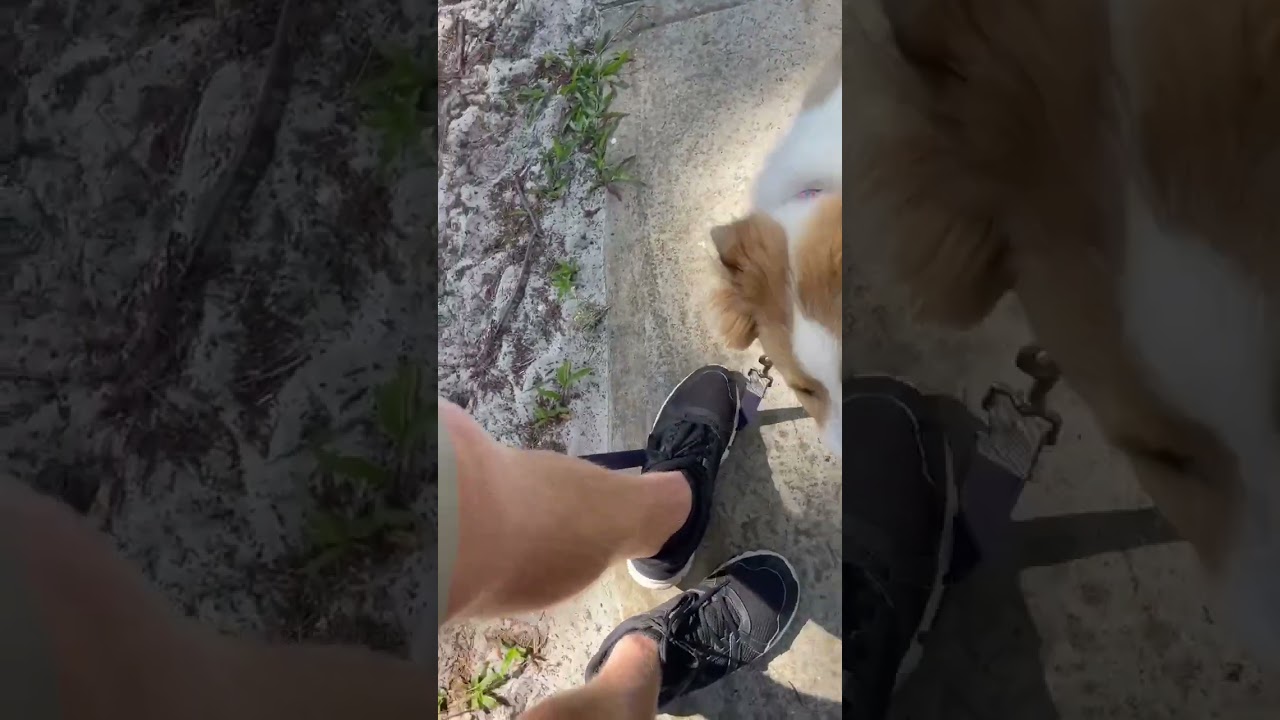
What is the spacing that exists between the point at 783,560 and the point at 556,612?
1.46ft

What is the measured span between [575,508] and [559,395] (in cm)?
34

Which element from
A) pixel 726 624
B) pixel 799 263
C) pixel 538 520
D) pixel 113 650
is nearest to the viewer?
pixel 113 650

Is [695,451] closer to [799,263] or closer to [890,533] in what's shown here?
[799,263]

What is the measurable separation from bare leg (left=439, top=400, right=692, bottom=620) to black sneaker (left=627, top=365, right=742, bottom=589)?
0.07 ft

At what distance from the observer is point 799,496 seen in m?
1.14

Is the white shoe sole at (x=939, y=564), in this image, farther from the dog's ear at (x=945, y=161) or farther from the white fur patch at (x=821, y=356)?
the white fur patch at (x=821, y=356)

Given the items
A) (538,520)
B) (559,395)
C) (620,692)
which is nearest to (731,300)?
(559,395)

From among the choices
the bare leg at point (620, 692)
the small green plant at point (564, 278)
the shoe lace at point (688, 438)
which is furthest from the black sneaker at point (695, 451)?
the small green plant at point (564, 278)

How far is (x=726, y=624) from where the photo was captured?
44.5 inches

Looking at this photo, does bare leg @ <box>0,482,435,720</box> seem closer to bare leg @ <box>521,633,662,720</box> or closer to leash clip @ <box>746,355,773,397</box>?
bare leg @ <box>521,633,662,720</box>

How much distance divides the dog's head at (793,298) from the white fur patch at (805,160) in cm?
4

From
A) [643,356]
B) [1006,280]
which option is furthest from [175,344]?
[643,356]

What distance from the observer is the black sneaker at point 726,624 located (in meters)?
1.12

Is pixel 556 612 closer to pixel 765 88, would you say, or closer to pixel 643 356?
pixel 643 356
